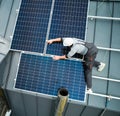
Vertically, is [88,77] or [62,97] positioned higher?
[88,77]

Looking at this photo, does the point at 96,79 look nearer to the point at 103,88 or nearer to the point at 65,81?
the point at 103,88

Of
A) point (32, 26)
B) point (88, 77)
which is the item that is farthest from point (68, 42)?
point (32, 26)

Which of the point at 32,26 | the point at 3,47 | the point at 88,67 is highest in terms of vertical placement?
the point at 32,26

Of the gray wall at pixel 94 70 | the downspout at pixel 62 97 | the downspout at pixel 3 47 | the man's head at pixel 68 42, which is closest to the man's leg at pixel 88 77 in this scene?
the gray wall at pixel 94 70

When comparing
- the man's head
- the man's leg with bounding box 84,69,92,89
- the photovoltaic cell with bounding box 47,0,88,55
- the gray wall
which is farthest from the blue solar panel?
the man's head

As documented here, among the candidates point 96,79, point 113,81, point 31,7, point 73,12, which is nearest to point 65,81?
point 96,79

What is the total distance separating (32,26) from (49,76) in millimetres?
2166

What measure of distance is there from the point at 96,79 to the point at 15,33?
3751mm

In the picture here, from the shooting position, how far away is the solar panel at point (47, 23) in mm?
8969

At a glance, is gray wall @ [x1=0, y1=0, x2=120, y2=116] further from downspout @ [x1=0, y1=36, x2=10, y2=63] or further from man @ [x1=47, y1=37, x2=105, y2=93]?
man @ [x1=47, y1=37, x2=105, y2=93]

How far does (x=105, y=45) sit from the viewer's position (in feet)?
30.1

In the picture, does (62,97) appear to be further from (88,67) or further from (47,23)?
(47,23)

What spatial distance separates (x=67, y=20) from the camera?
29.9ft

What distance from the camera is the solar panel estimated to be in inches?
353
